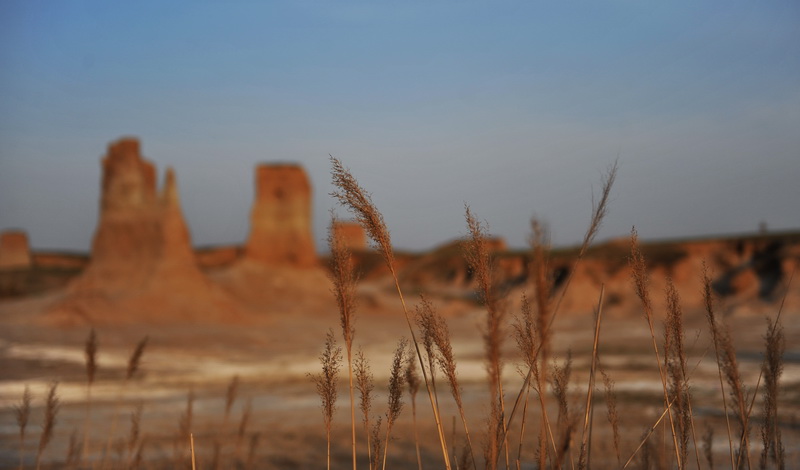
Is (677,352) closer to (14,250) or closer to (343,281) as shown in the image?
(343,281)

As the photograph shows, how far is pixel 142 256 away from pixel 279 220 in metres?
11.2

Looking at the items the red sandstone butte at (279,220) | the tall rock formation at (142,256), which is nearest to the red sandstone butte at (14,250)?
the red sandstone butte at (279,220)

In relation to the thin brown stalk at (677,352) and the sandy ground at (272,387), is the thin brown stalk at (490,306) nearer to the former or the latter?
the sandy ground at (272,387)

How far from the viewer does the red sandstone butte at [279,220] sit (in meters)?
42.7

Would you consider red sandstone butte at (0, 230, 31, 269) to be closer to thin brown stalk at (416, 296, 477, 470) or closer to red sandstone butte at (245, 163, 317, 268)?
red sandstone butte at (245, 163, 317, 268)

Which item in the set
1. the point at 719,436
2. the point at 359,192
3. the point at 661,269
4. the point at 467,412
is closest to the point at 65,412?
the point at 467,412

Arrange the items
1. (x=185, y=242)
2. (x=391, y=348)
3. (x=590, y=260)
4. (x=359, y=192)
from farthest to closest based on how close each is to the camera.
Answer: (x=590, y=260)
(x=185, y=242)
(x=391, y=348)
(x=359, y=192)

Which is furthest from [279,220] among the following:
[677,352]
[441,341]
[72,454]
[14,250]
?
[14,250]

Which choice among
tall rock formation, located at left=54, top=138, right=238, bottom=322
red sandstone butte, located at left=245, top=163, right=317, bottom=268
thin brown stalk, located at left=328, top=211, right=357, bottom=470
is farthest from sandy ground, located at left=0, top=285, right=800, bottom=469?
red sandstone butte, located at left=245, top=163, right=317, bottom=268

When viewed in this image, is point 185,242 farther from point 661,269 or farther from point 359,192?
point 359,192

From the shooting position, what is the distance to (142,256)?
108 ft

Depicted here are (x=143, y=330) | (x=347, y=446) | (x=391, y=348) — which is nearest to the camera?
(x=347, y=446)

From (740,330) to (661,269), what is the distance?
11.9 meters

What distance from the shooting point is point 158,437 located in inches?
448
